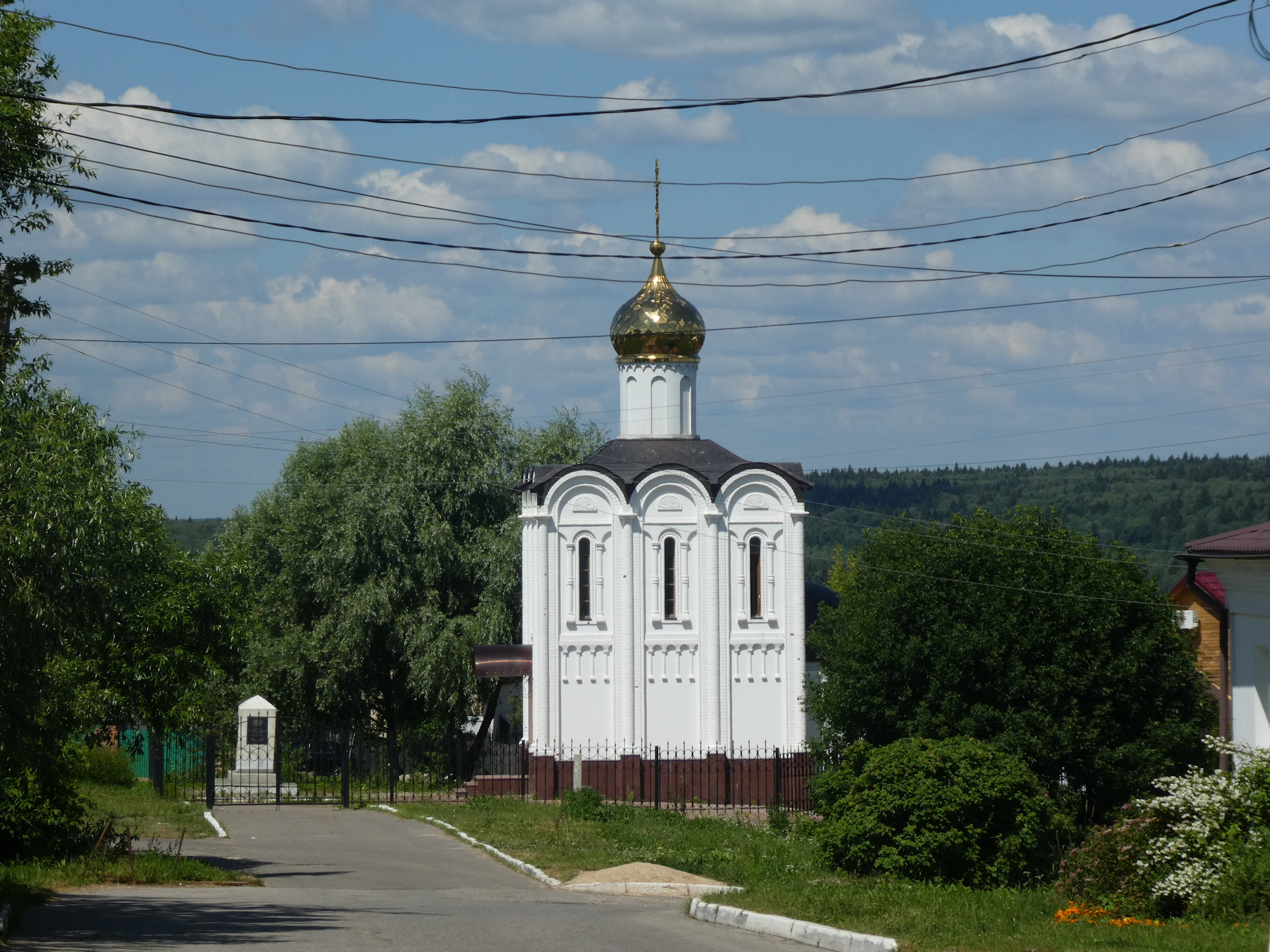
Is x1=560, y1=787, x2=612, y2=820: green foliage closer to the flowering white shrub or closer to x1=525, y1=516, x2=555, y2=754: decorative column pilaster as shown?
x1=525, y1=516, x2=555, y2=754: decorative column pilaster

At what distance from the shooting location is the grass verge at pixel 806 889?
1121 centimetres

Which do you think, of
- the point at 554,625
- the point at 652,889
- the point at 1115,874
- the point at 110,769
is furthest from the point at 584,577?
the point at 1115,874

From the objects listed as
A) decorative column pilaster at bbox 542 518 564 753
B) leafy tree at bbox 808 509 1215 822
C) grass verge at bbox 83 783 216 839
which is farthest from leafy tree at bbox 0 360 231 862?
decorative column pilaster at bbox 542 518 564 753

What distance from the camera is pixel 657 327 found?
113 ft

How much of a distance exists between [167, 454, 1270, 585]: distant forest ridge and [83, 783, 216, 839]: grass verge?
4442cm

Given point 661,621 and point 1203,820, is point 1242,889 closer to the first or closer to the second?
point 1203,820

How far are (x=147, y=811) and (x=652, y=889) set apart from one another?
43.0 ft

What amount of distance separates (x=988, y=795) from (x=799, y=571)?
15182 mm

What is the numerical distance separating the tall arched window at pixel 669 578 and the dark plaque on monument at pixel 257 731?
8.66 meters

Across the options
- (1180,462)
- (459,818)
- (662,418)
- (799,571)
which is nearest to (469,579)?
(662,418)

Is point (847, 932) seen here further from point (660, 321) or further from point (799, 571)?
point (660, 321)

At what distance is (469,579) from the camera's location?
1519 inches

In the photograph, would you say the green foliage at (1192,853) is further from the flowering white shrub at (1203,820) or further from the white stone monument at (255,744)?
the white stone monument at (255,744)

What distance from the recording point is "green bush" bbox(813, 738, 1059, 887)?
17062mm
